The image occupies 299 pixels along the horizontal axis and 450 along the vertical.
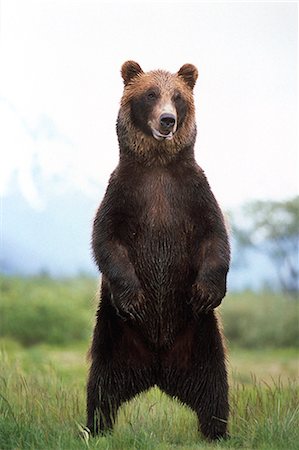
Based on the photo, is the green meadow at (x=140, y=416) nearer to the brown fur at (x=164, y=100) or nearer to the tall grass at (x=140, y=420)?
the tall grass at (x=140, y=420)

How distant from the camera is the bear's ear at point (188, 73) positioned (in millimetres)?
5234

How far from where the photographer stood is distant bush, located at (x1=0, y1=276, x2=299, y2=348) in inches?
506

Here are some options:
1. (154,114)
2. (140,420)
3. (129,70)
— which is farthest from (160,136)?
(140,420)

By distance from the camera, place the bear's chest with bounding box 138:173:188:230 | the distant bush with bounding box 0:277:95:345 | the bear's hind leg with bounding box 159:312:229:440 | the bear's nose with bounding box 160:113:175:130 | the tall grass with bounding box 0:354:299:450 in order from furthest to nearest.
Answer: the distant bush with bounding box 0:277:95:345 → the bear's hind leg with bounding box 159:312:229:440 → the bear's chest with bounding box 138:173:188:230 → the bear's nose with bounding box 160:113:175:130 → the tall grass with bounding box 0:354:299:450

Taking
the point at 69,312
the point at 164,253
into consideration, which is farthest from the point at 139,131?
the point at 69,312

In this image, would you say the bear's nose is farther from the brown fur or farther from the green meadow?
the green meadow

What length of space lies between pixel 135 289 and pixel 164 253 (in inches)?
9.6

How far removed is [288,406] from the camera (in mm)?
5492

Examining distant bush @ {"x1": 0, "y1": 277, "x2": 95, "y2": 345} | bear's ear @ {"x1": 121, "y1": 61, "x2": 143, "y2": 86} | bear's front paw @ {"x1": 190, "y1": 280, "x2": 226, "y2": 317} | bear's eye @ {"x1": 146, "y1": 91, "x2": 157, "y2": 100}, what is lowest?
bear's front paw @ {"x1": 190, "y1": 280, "x2": 226, "y2": 317}

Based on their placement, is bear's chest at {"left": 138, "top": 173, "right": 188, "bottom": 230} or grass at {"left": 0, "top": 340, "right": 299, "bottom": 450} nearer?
grass at {"left": 0, "top": 340, "right": 299, "bottom": 450}

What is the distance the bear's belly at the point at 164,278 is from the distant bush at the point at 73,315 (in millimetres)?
6960

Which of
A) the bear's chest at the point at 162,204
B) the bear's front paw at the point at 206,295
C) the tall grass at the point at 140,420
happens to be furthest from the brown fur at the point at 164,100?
the tall grass at the point at 140,420

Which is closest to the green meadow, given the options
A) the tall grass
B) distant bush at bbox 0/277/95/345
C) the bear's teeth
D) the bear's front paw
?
the tall grass

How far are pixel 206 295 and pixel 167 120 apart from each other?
2.85 ft
